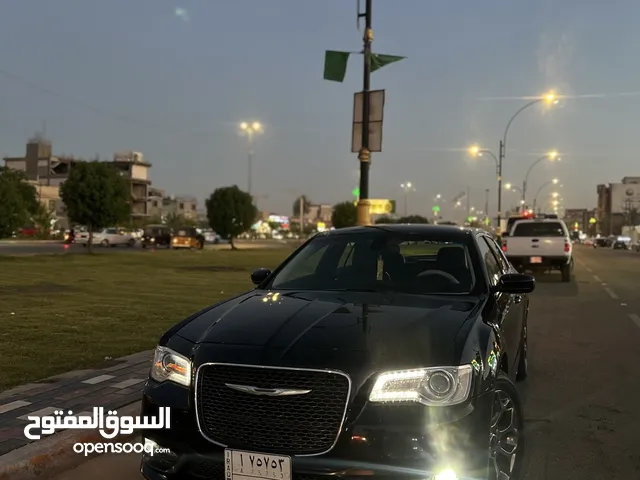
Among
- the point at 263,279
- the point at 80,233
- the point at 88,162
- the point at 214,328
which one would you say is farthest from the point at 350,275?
the point at 80,233

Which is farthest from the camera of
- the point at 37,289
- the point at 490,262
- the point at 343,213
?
the point at 343,213

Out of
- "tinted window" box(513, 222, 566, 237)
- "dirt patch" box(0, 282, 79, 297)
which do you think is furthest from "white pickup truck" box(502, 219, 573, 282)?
"dirt patch" box(0, 282, 79, 297)

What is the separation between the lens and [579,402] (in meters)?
5.74

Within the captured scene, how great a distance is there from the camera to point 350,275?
448cm

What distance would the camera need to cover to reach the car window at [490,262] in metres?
4.58

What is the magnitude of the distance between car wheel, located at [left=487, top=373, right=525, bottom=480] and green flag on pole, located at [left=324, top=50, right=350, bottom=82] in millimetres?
10149

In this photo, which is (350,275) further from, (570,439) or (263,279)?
(570,439)

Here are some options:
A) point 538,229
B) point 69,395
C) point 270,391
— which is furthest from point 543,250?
point 270,391

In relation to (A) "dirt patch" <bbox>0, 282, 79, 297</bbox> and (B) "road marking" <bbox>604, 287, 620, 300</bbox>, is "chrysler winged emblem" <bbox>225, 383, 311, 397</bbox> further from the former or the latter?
(B) "road marking" <bbox>604, 287, 620, 300</bbox>

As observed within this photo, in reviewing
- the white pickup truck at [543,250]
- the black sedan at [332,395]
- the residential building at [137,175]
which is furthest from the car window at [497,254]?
the residential building at [137,175]

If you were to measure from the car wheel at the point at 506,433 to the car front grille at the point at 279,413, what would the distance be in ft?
3.24

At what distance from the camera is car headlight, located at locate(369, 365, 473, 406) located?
2785 mm

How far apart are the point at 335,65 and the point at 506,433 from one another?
10404 millimetres

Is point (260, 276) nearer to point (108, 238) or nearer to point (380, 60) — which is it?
point (380, 60)
